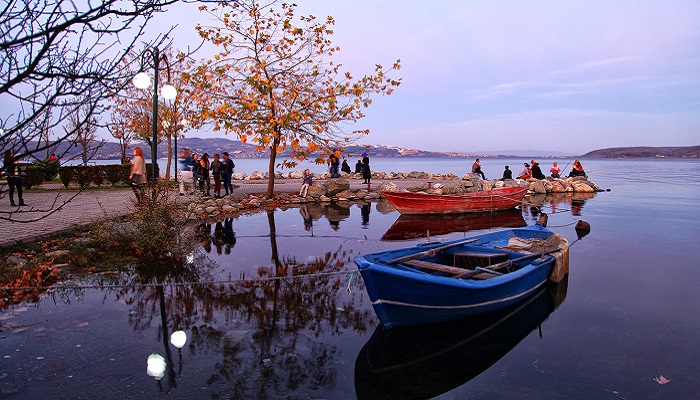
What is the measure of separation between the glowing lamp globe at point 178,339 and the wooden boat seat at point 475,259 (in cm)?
537

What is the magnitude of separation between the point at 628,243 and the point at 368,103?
10.4 meters

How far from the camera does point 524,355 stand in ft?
23.0

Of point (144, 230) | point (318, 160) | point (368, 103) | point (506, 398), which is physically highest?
point (368, 103)

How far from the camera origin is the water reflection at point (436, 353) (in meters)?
5.93

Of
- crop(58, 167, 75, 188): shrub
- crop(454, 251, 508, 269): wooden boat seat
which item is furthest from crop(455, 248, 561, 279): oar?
crop(58, 167, 75, 188): shrub

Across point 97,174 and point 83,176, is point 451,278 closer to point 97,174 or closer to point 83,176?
point 83,176

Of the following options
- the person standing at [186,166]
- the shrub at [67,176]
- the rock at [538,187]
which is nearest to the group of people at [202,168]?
the person standing at [186,166]

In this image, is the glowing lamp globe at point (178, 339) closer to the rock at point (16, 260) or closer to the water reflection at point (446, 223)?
the rock at point (16, 260)

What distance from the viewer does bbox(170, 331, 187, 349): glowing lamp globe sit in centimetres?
677

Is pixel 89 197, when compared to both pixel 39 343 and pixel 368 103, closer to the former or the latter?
pixel 368 103

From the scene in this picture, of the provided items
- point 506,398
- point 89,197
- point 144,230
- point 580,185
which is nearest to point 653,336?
point 506,398

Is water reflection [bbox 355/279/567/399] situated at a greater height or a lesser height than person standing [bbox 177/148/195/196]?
→ lesser

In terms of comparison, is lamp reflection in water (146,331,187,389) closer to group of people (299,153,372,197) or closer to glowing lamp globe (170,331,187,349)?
glowing lamp globe (170,331,187,349)

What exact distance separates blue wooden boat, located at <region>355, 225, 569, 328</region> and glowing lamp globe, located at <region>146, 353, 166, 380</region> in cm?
297
